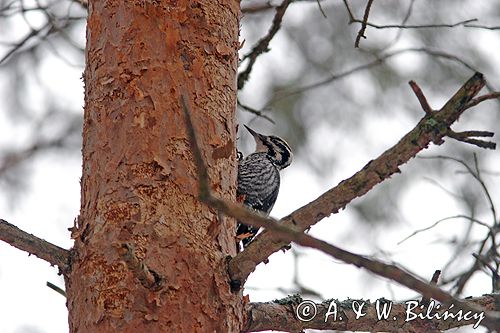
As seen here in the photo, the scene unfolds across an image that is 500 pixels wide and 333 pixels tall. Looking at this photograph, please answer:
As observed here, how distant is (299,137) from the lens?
18.1 ft

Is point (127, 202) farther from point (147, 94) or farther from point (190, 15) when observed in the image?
point (190, 15)

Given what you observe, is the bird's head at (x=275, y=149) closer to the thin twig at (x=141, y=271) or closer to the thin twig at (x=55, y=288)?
the thin twig at (x=55, y=288)

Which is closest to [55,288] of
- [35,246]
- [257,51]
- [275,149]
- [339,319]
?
[35,246]

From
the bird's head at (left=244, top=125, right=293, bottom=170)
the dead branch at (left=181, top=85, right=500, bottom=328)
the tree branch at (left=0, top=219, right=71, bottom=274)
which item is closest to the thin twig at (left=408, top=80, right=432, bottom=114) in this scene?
the dead branch at (left=181, top=85, right=500, bottom=328)

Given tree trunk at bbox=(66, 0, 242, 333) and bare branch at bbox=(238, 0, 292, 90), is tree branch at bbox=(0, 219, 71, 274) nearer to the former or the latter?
tree trunk at bbox=(66, 0, 242, 333)

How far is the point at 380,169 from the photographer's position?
1778 mm

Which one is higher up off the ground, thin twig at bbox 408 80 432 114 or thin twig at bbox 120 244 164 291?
thin twig at bbox 408 80 432 114

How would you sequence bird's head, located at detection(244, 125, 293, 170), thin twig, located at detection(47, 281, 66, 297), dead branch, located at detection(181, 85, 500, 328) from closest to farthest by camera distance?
dead branch, located at detection(181, 85, 500, 328), thin twig, located at detection(47, 281, 66, 297), bird's head, located at detection(244, 125, 293, 170)

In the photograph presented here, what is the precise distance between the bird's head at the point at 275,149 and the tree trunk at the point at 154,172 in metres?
1.55

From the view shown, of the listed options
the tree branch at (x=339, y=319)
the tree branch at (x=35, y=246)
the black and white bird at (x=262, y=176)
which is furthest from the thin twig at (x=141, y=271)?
the black and white bird at (x=262, y=176)

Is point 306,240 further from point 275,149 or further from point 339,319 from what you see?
point 275,149

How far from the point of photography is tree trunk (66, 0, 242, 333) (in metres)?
2.04

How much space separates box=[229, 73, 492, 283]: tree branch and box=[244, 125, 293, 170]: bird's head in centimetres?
210

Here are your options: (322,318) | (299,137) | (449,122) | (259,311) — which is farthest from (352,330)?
(299,137)
